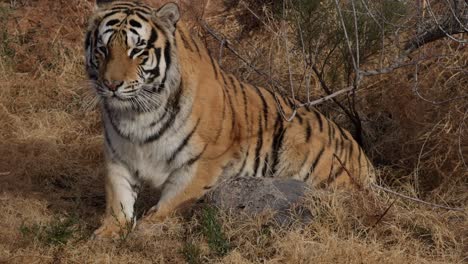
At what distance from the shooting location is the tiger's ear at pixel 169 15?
5.09 metres

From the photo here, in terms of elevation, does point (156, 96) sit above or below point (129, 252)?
above

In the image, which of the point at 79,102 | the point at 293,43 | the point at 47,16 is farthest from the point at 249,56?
the point at 47,16

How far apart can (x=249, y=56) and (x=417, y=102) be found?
1.61m

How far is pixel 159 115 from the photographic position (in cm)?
505

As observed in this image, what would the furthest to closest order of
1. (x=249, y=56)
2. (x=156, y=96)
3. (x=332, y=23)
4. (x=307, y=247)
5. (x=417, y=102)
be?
1. (x=249, y=56)
2. (x=332, y=23)
3. (x=417, y=102)
4. (x=156, y=96)
5. (x=307, y=247)

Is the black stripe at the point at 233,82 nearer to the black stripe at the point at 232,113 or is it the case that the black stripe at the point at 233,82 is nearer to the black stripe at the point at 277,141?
the black stripe at the point at 232,113

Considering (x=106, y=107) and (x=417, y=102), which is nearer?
(x=106, y=107)

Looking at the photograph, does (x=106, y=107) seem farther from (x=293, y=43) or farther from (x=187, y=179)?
(x=293, y=43)

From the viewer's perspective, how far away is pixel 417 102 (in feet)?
20.4

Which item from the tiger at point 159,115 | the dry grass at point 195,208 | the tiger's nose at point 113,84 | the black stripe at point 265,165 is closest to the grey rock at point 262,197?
the dry grass at point 195,208

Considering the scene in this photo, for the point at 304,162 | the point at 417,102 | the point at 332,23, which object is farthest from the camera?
the point at 332,23

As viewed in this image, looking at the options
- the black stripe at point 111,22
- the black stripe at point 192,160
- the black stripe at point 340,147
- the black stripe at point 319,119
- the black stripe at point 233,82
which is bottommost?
the black stripe at point 340,147

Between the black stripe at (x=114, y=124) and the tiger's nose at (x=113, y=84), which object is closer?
the tiger's nose at (x=113, y=84)

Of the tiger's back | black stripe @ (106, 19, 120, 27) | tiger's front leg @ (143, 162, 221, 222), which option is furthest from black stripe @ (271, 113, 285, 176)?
black stripe @ (106, 19, 120, 27)
